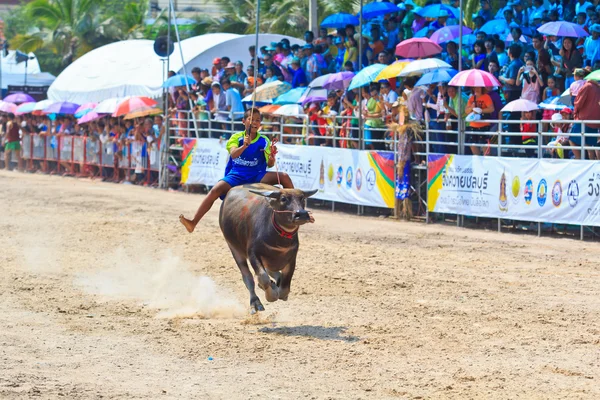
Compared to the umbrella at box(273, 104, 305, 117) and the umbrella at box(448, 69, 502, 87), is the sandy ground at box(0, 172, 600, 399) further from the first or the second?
the umbrella at box(273, 104, 305, 117)

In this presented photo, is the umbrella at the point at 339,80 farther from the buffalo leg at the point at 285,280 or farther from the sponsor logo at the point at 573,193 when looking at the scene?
the buffalo leg at the point at 285,280

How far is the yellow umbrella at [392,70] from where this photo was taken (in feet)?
59.3

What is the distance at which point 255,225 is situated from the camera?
972 cm

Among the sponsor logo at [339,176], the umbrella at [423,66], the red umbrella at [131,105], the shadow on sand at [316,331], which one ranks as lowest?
the shadow on sand at [316,331]

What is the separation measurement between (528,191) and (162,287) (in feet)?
22.6

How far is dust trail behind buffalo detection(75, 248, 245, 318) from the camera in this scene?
34.9 feet

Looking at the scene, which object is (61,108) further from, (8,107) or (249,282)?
(249,282)

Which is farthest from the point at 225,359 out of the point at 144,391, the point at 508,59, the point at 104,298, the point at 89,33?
the point at 89,33

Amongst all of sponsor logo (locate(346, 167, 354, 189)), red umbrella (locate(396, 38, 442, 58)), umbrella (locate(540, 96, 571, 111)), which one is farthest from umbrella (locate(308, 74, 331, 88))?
umbrella (locate(540, 96, 571, 111))

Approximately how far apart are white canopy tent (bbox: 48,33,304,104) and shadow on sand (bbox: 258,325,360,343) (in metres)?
22.2

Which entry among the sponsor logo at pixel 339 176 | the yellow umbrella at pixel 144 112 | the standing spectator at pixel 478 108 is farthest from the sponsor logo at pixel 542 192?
the yellow umbrella at pixel 144 112

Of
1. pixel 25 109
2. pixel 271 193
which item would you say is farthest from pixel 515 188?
pixel 25 109

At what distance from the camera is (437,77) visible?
1762 centimetres

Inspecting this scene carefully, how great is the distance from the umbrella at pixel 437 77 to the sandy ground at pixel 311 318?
2607mm
